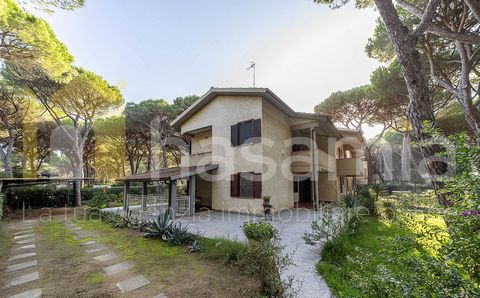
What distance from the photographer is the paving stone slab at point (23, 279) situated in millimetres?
4902

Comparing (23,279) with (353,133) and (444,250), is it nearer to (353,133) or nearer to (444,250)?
(444,250)

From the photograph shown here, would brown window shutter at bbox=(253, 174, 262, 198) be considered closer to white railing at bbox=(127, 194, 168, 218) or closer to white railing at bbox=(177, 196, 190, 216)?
white railing at bbox=(177, 196, 190, 216)

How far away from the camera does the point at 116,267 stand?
5.70m

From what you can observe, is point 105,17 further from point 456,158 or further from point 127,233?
point 456,158

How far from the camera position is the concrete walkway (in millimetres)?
4446

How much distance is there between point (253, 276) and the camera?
494 centimetres

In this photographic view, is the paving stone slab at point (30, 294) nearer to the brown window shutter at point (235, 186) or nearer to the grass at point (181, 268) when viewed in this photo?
the grass at point (181, 268)

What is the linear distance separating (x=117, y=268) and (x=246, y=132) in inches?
365

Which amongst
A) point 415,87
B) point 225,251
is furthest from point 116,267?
point 415,87

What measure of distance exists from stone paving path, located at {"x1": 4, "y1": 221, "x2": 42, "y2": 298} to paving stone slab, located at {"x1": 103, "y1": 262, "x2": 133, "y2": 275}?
127 centimetres

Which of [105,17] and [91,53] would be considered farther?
[91,53]

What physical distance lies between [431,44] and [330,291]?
13.9 metres

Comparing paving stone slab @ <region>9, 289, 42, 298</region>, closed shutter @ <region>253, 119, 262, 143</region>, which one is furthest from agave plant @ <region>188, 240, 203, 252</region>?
closed shutter @ <region>253, 119, 262, 143</region>

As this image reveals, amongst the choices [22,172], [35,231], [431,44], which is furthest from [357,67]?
[22,172]
